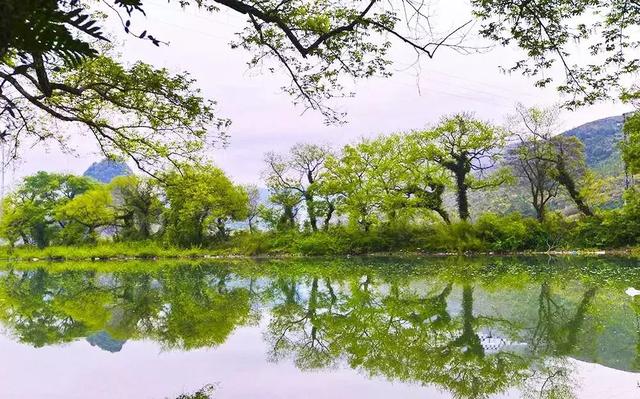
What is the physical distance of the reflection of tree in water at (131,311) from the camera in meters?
8.98

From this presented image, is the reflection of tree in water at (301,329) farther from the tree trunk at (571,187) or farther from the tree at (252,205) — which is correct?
the tree at (252,205)

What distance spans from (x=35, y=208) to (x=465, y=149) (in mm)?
34616

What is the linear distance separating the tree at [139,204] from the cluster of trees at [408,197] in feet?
0.26

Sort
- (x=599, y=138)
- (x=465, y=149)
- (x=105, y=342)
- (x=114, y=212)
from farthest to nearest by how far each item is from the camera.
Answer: (x=599, y=138), (x=114, y=212), (x=465, y=149), (x=105, y=342)

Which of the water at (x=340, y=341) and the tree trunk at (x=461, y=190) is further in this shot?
the tree trunk at (x=461, y=190)

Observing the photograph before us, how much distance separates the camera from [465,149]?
29.4 metres

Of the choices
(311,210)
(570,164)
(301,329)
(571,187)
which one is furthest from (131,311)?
(570,164)

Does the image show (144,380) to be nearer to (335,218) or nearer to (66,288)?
(66,288)

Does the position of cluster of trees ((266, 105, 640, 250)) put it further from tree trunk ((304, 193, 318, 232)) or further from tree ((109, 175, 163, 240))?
tree ((109, 175, 163, 240))

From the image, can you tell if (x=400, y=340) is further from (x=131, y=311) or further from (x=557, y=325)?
(x=131, y=311)

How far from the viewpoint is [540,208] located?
28.4 meters

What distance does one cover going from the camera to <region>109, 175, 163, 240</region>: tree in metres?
39.8

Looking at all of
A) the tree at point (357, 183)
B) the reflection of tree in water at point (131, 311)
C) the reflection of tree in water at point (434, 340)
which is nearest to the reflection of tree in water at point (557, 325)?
the reflection of tree in water at point (434, 340)

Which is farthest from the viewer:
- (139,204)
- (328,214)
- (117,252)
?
(139,204)
